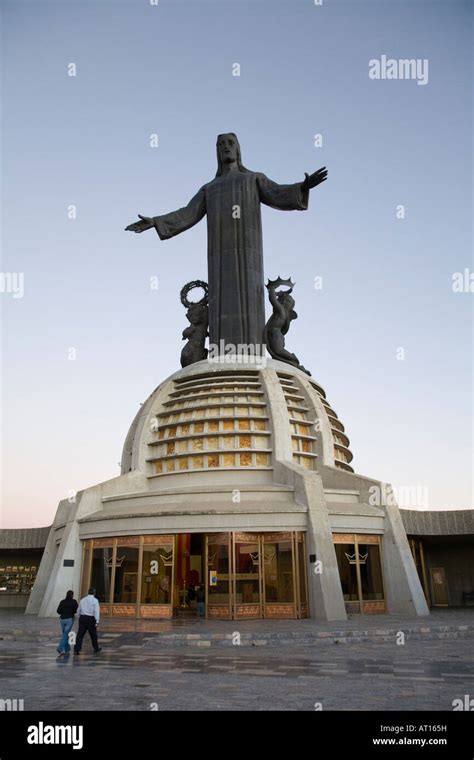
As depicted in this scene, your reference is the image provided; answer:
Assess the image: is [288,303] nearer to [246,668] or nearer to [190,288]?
[190,288]

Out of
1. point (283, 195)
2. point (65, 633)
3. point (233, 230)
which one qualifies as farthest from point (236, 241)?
point (65, 633)

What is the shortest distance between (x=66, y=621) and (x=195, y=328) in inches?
1059

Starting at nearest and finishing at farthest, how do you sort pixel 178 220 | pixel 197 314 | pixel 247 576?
1. pixel 247 576
2. pixel 197 314
3. pixel 178 220

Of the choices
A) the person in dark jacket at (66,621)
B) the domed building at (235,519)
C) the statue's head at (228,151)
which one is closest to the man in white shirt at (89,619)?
the person in dark jacket at (66,621)

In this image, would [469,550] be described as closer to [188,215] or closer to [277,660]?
[277,660]

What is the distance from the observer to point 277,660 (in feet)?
43.1

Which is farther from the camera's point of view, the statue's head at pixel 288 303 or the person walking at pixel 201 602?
the statue's head at pixel 288 303

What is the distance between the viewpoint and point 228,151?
4234 centimetres

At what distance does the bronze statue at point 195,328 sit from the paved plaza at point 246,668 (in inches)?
832

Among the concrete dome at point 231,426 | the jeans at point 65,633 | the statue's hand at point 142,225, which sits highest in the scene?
the statue's hand at point 142,225

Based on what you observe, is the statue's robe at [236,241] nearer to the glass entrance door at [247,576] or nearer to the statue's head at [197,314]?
the statue's head at [197,314]

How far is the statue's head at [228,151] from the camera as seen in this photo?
4238 cm
